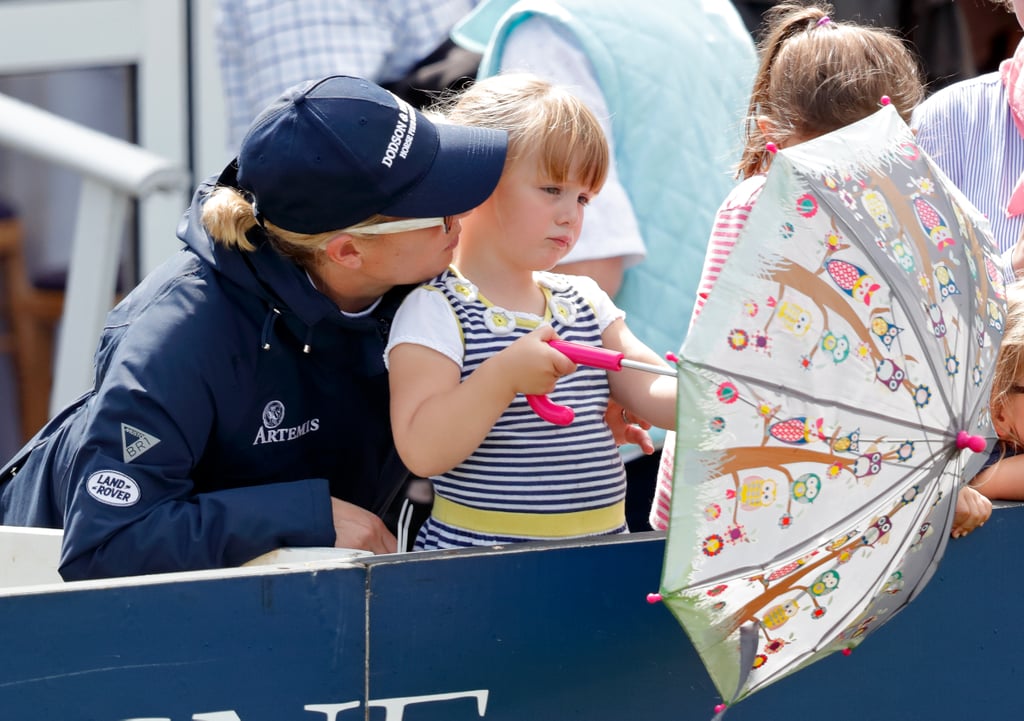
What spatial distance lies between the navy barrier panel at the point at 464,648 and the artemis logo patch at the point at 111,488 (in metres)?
0.26

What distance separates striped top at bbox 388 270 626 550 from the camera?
1938 millimetres

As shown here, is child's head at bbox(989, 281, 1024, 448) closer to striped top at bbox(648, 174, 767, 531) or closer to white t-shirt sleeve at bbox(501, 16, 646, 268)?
striped top at bbox(648, 174, 767, 531)

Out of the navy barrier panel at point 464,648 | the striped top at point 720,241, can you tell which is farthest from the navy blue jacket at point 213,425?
the striped top at point 720,241

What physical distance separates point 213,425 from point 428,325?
0.35 meters

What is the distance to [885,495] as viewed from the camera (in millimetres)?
1627

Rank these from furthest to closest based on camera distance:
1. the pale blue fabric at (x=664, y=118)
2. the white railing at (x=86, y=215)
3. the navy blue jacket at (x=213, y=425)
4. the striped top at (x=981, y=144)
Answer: the white railing at (x=86, y=215)
the pale blue fabric at (x=664, y=118)
the striped top at (x=981, y=144)
the navy blue jacket at (x=213, y=425)

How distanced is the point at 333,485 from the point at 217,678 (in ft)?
1.74

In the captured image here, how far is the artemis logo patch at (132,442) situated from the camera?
186 centimetres

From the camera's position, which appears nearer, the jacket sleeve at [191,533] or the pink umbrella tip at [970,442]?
the pink umbrella tip at [970,442]

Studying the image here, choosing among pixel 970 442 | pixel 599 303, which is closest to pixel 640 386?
pixel 599 303

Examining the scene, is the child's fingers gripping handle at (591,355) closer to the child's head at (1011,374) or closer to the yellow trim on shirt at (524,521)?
the yellow trim on shirt at (524,521)

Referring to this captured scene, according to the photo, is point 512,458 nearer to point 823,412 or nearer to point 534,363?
point 534,363

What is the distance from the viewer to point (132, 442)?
1860 millimetres

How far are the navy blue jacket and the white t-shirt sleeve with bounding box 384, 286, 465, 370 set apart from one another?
100 millimetres
